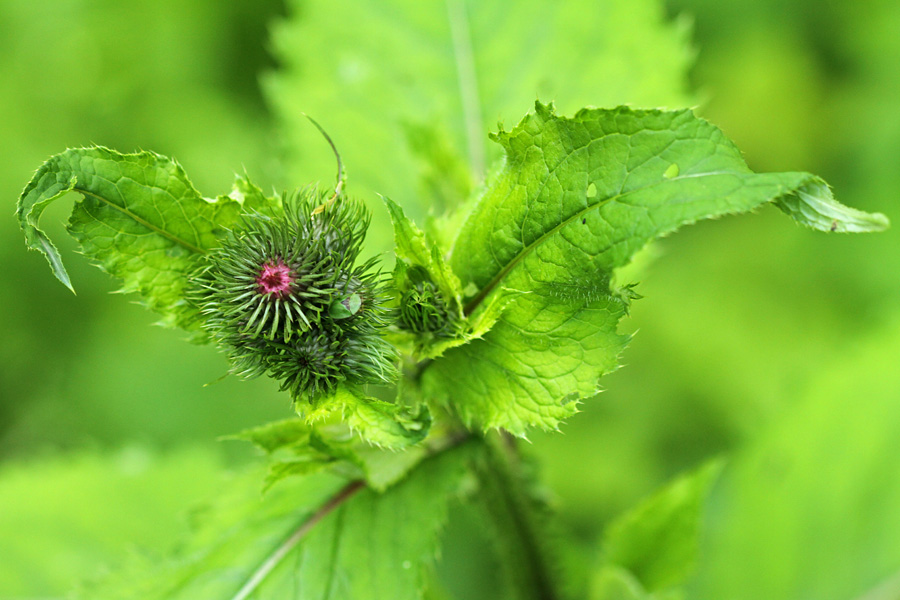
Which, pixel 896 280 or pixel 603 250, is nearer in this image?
pixel 603 250

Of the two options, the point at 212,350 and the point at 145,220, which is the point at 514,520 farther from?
the point at 212,350

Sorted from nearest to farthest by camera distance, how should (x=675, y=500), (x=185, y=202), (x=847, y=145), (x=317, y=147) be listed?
1. (x=185, y=202)
2. (x=675, y=500)
3. (x=317, y=147)
4. (x=847, y=145)

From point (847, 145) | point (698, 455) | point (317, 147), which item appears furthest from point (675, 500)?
point (847, 145)

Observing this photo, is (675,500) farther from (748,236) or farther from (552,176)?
(748,236)

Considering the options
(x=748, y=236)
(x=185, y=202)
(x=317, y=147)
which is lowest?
(x=185, y=202)

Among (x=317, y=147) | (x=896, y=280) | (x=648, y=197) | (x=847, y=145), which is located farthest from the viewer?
(x=847, y=145)

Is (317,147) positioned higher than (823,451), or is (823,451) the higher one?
(317,147)
